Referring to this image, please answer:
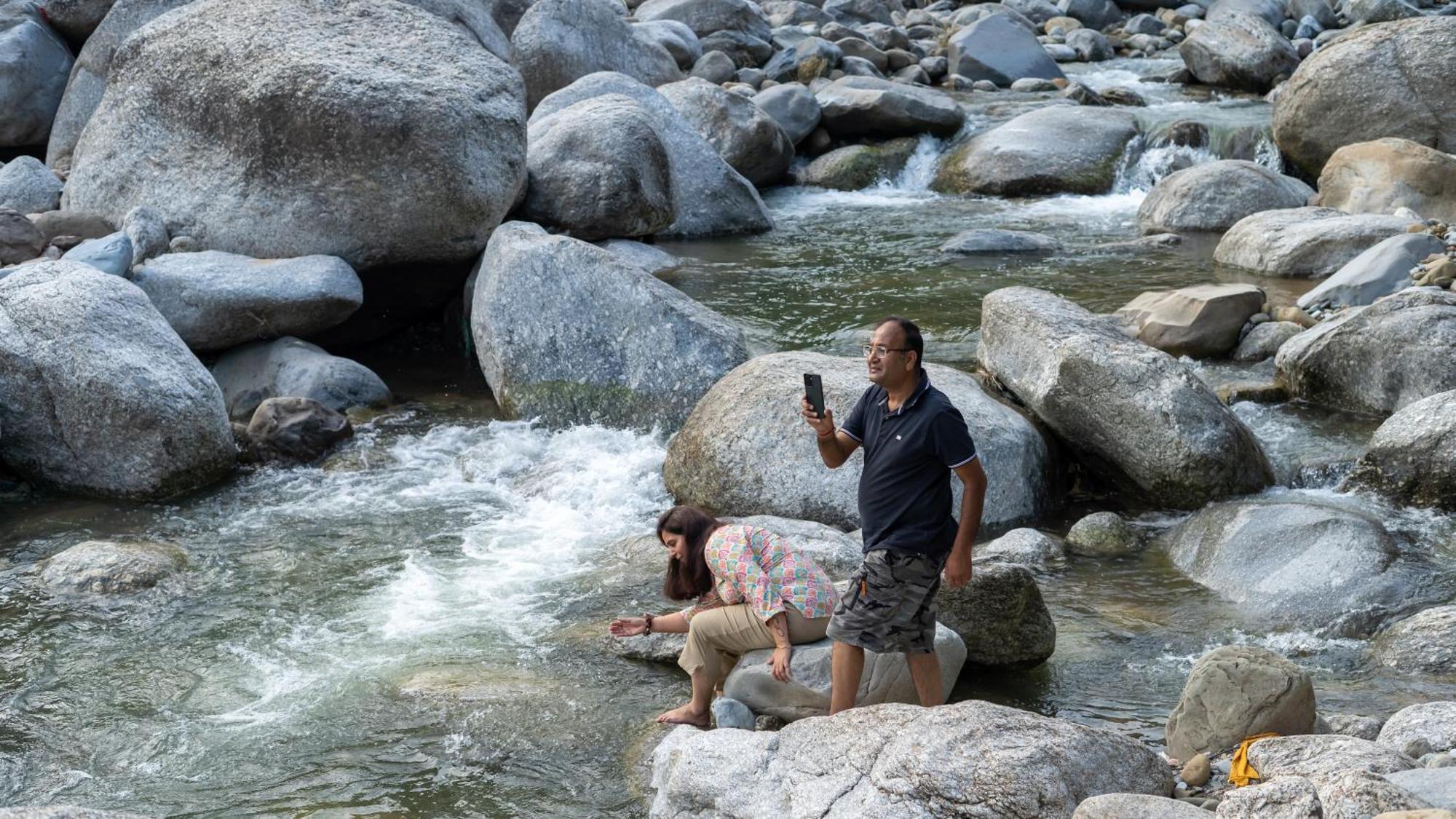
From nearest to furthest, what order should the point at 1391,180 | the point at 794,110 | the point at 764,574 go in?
the point at 764,574, the point at 1391,180, the point at 794,110

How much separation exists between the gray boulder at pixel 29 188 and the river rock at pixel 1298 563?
1095cm

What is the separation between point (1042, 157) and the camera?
789 inches

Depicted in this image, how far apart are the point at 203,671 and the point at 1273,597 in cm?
566

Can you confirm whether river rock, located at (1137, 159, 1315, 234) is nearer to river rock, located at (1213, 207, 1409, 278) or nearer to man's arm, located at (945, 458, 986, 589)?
river rock, located at (1213, 207, 1409, 278)

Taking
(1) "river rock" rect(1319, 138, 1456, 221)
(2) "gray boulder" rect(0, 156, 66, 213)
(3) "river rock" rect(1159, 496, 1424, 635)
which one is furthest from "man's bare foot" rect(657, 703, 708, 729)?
(1) "river rock" rect(1319, 138, 1456, 221)

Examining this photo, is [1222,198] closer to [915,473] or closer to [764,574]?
[764,574]

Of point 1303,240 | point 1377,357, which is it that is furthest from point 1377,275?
point 1377,357

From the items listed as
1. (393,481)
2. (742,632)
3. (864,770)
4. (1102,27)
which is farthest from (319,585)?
(1102,27)

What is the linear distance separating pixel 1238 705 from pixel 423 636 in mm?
4174

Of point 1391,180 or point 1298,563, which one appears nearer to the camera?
point 1298,563

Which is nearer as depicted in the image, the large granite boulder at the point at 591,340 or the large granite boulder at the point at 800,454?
the large granite boulder at the point at 800,454

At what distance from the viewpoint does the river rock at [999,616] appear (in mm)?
7078

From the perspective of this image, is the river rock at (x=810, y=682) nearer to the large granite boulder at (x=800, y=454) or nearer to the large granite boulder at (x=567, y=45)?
the large granite boulder at (x=800, y=454)

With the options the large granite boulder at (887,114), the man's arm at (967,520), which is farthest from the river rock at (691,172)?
the man's arm at (967,520)
